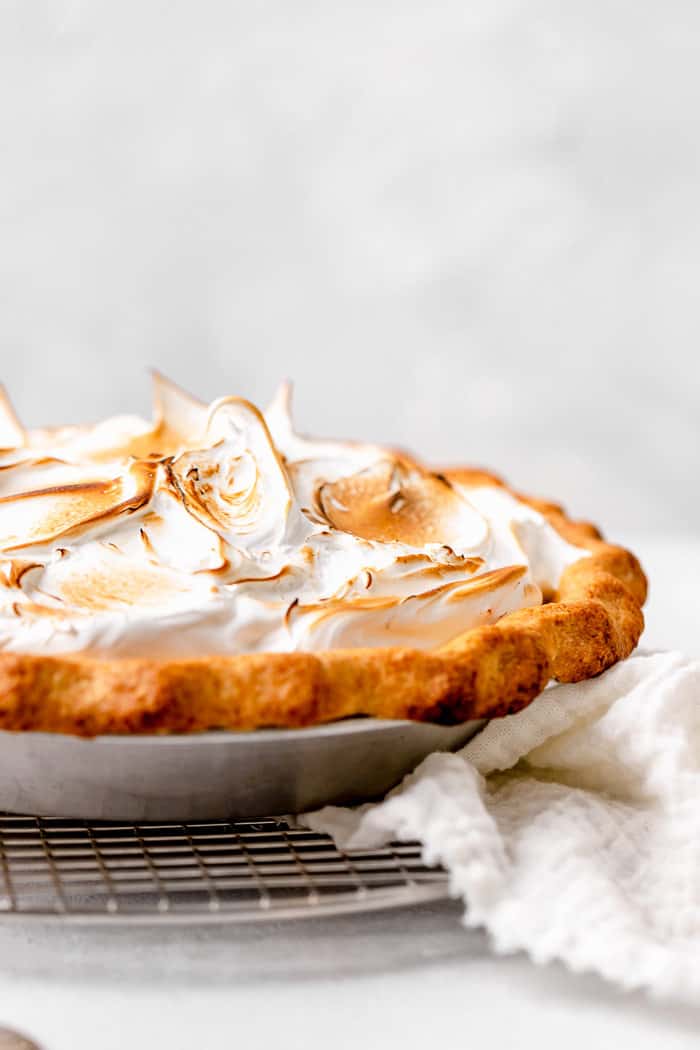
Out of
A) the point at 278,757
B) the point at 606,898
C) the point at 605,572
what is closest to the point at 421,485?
the point at 605,572

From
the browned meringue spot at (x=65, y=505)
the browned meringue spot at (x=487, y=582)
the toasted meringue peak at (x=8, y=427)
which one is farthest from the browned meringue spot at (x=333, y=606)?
the toasted meringue peak at (x=8, y=427)

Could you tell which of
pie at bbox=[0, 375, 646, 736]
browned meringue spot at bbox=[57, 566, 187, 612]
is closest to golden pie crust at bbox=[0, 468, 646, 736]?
pie at bbox=[0, 375, 646, 736]

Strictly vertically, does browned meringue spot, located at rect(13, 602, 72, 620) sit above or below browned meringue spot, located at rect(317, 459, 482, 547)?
above

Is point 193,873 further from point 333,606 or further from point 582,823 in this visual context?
point 582,823

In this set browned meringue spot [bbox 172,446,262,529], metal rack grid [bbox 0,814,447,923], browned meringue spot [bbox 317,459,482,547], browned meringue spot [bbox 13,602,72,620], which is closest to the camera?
metal rack grid [bbox 0,814,447,923]

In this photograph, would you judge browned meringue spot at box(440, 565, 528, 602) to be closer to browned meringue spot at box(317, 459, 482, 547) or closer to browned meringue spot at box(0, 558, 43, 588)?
browned meringue spot at box(317, 459, 482, 547)

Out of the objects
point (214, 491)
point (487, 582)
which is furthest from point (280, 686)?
point (214, 491)
